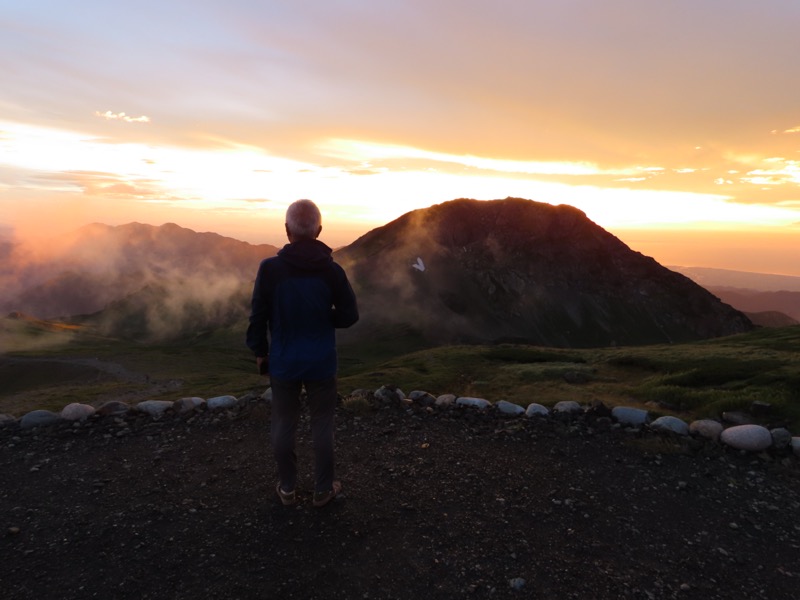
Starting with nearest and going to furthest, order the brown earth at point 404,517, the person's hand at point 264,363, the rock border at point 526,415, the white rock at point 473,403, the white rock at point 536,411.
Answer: the brown earth at point 404,517 → the person's hand at point 264,363 → the rock border at point 526,415 → the white rock at point 536,411 → the white rock at point 473,403

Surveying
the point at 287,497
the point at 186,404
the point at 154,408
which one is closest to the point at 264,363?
the point at 287,497

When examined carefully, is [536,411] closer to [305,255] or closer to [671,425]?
[671,425]

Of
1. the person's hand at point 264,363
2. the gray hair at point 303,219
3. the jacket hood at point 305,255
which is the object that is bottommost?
the person's hand at point 264,363

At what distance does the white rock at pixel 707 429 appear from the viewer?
12867mm

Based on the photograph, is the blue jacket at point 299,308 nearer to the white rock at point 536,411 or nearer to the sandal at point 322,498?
the sandal at point 322,498

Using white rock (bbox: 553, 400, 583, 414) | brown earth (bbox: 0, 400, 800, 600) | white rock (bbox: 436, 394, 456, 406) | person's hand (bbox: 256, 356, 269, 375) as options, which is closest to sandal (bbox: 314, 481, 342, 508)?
brown earth (bbox: 0, 400, 800, 600)

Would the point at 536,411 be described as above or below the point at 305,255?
below

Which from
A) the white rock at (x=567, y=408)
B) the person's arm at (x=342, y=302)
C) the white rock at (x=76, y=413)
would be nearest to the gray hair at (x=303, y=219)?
the person's arm at (x=342, y=302)

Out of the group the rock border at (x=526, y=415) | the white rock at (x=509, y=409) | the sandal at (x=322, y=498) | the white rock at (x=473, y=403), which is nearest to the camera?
the sandal at (x=322, y=498)

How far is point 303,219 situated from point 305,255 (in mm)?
590

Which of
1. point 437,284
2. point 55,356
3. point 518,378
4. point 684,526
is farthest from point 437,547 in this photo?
point 437,284

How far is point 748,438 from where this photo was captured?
12.3m

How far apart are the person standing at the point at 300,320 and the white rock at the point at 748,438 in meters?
10.1

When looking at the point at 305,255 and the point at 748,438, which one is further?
the point at 748,438
